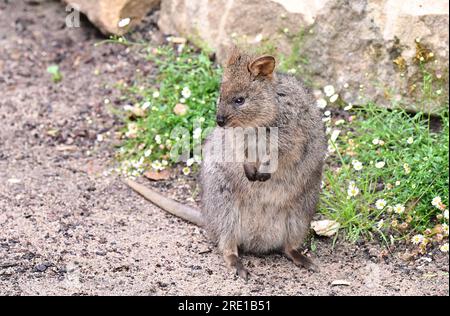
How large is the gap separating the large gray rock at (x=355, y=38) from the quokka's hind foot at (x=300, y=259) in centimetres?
146

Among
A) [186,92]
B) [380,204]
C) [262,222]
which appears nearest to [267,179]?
[262,222]

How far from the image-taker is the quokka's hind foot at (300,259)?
17.5ft

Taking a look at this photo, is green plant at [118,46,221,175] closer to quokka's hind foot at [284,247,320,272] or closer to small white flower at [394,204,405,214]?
quokka's hind foot at [284,247,320,272]

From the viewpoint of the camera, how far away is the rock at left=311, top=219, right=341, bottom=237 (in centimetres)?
561

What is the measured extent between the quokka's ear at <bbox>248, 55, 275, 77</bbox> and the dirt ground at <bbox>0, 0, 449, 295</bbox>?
4.17ft

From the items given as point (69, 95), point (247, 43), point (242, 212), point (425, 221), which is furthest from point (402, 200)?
point (69, 95)

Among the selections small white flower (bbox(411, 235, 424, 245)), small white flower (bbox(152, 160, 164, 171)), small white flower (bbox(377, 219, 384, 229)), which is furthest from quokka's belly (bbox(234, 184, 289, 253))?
small white flower (bbox(152, 160, 164, 171))

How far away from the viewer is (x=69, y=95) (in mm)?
7469

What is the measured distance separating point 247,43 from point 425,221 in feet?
7.57

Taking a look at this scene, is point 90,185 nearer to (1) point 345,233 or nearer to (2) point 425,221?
(1) point 345,233

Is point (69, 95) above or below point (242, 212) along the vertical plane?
below

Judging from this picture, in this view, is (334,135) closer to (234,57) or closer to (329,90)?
(329,90)

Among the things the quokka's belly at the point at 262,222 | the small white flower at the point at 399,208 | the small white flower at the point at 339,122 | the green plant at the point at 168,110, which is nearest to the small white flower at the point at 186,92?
the green plant at the point at 168,110
